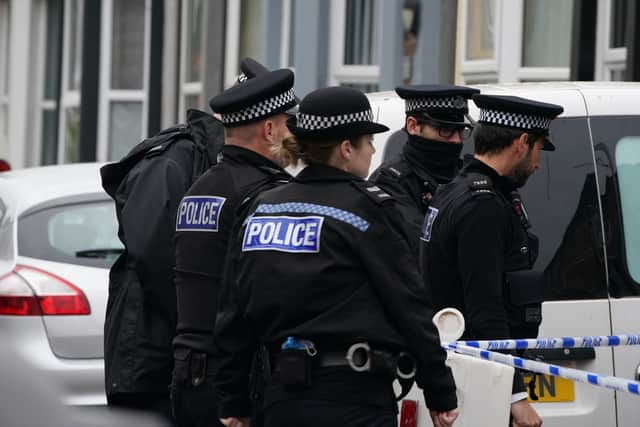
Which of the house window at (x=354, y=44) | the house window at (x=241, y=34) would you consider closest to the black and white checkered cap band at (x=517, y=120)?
the house window at (x=354, y=44)

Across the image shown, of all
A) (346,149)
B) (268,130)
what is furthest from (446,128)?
(346,149)

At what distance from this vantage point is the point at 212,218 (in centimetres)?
569

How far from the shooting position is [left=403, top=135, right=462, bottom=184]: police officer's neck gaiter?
21.2ft

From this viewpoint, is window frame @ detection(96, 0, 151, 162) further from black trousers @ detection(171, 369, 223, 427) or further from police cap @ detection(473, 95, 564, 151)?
black trousers @ detection(171, 369, 223, 427)

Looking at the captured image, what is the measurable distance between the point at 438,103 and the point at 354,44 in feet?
31.0

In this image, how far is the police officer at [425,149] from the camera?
6.44 m

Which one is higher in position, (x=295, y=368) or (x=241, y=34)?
(x=241, y=34)

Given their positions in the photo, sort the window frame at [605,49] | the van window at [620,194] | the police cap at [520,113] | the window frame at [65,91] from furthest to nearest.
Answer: the window frame at [65,91] → the window frame at [605,49] → the van window at [620,194] → the police cap at [520,113]

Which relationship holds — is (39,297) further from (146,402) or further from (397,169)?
(397,169)

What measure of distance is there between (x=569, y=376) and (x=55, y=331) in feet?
12.5

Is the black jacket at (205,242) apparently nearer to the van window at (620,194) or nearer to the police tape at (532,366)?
the police tape at (532,366)

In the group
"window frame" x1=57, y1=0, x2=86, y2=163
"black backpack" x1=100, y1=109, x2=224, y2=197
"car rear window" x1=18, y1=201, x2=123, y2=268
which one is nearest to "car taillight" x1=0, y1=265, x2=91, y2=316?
"car rear window" x1=18, y1=201, x2=123, y2=268

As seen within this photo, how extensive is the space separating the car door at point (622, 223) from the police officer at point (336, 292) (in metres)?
1.52

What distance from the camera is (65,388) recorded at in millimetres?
8656
